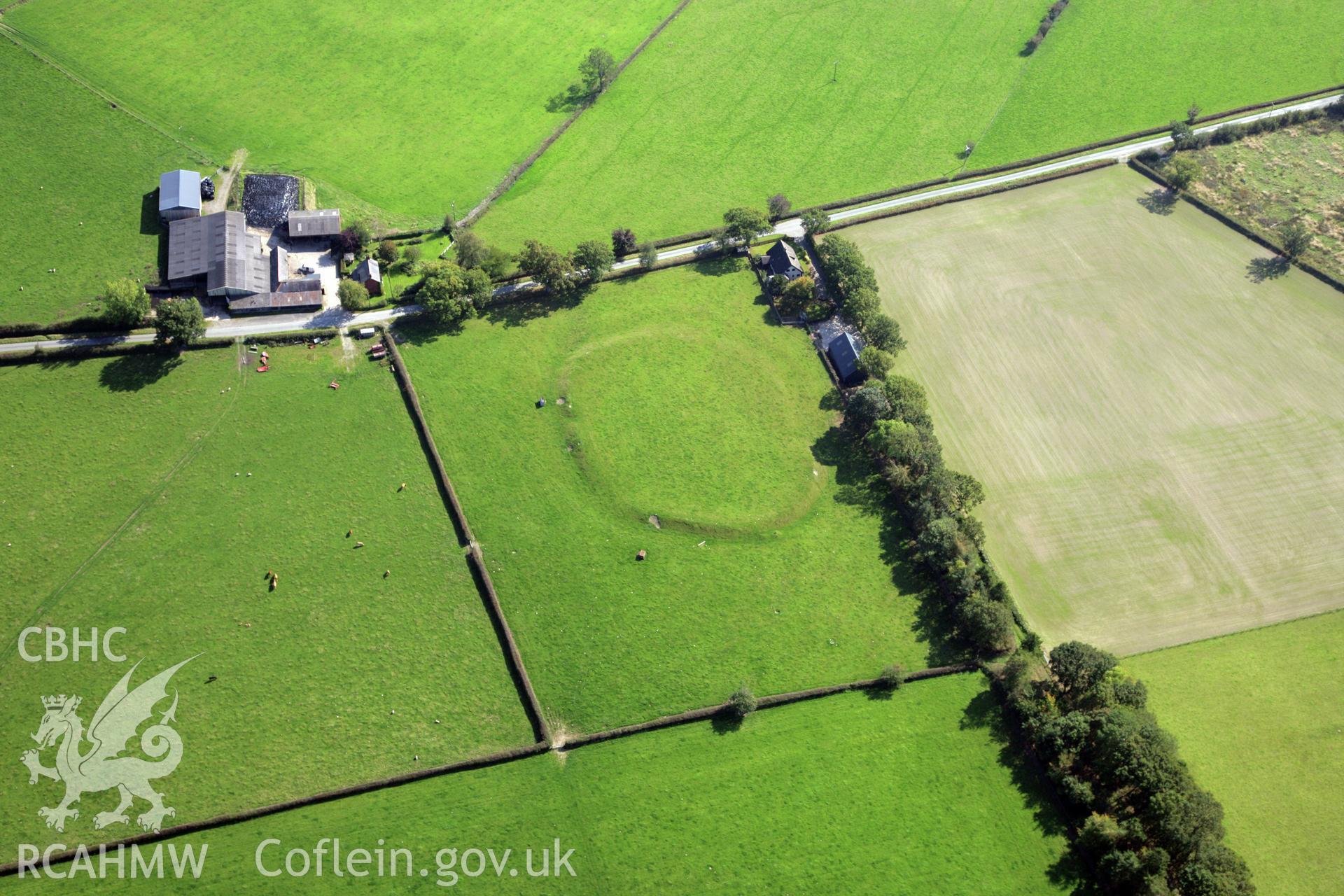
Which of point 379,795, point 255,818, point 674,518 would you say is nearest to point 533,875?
point 379,795

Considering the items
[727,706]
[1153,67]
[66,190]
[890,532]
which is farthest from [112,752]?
[1153,67]

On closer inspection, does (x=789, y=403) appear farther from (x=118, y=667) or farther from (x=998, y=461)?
(x=118, y=667)

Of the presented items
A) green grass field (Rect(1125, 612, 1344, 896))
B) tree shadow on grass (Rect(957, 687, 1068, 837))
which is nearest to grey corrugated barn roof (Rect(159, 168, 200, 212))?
tree shadow on grass (Rect(957, 687, 1068, 837))

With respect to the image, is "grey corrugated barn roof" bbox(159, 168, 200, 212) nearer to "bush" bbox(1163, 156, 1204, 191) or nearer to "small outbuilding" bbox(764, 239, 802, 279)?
"small outbuilding" bbox(764, 239, 802, 279)

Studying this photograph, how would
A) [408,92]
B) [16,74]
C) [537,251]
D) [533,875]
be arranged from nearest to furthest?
[533,875] → [537,251] → [16,74] → [408,92]

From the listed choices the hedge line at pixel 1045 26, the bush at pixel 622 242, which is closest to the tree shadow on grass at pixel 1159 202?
the hedge line at pixel 1045 26

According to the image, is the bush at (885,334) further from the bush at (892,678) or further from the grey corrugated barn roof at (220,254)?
the grey corrugated barn roof at (220,254)

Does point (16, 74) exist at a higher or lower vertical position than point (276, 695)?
higher
